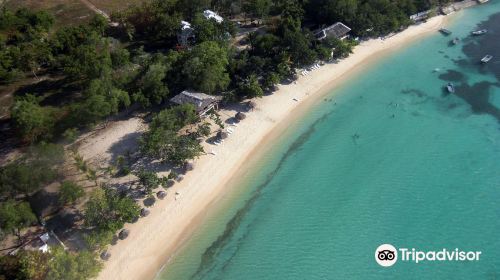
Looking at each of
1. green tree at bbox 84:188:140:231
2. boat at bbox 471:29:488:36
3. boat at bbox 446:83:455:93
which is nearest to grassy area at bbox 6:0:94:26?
green tree at bbox 84:188:140:231

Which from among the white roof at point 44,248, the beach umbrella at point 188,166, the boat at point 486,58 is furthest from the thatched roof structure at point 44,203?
the boat at point 486,58

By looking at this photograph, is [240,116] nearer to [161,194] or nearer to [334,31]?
[161,194]

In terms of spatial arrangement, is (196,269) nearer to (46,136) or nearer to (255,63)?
(46,136)

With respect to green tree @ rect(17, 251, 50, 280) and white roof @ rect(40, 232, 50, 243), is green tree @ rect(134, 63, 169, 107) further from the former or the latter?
green tree @ rect(17, 251, 50, 280)

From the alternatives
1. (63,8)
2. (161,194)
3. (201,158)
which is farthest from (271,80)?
(63,8)

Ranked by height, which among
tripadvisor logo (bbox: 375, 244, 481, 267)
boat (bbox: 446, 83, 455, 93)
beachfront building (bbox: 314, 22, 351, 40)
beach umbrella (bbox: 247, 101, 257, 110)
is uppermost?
beachfront building (bbox: 314, 22, 351, 40)

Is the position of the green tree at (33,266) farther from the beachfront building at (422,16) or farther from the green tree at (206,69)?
the beachfront building at (422,16)
